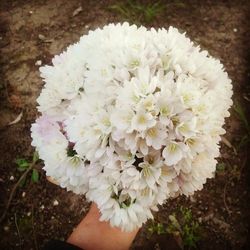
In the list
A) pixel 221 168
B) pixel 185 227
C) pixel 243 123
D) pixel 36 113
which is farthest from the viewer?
pixel 36 113

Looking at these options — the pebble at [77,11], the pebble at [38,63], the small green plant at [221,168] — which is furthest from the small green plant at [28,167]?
the pebble at [77,11]

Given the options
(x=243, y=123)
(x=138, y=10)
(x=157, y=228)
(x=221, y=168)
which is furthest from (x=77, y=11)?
(x=157, y=228)

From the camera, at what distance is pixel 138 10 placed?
3.21 m

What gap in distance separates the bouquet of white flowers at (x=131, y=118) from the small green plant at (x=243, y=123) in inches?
53.3

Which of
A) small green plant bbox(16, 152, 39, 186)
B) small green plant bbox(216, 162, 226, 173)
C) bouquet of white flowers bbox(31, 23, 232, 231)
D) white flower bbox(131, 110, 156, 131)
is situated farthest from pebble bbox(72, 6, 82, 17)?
white flower bbox(131, 110, 156, 131)

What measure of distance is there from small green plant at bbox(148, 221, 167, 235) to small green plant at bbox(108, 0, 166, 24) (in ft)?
4.96

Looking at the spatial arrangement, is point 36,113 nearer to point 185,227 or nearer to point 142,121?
point 185,227

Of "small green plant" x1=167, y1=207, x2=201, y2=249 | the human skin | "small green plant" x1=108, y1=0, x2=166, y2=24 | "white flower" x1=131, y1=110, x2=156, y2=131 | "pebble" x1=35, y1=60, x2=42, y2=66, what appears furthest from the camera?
"small green plant" x1=108, y1=0, x2=166, y2=24

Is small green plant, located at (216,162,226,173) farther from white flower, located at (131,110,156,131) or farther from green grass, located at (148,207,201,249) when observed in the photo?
white flower, located at (131,110,156,131)

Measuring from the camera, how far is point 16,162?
265cm

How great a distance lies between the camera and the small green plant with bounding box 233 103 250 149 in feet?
8.70

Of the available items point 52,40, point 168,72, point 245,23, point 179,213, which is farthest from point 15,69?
point 168,72

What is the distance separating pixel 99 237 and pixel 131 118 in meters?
0.73

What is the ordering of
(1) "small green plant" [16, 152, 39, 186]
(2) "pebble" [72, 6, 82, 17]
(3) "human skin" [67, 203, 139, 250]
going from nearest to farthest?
(3) "human skin" [67, 203, 139, 250] → (1) "small green plant" [16, 152, 39, 186] → (2) "pebble" [72, 6, 82, 17]
